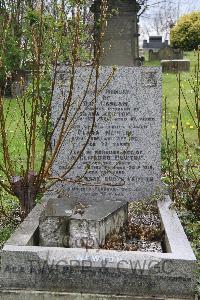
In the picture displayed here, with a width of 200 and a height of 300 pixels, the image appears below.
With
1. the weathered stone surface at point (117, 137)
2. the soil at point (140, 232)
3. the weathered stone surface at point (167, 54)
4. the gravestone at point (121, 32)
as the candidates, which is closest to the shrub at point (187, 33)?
the weathered stone surface at point (167, 54)

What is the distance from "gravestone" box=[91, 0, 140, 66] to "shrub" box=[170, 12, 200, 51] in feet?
40.7

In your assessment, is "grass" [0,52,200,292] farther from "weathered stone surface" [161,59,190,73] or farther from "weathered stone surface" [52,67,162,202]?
"weathered stone surface" [161,59,190,73]

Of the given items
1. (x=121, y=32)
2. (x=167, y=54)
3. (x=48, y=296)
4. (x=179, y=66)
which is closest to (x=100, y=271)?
(x=48, y=296)

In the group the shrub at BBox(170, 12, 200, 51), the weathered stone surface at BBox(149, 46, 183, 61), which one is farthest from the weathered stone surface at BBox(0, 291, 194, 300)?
the shrub at BBox(170, 12, 200, 51)

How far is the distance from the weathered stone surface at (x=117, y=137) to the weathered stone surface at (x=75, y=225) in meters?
0.85

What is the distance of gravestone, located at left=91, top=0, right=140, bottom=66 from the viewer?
10461mm

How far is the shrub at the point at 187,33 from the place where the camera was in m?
23.0

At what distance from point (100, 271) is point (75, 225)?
47 cm

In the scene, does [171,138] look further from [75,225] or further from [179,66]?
[179,66]

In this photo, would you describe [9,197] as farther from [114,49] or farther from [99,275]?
[114,49]

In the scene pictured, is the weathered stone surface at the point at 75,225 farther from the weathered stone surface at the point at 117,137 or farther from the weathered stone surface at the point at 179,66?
the weathered stone surface at the point at 179,66

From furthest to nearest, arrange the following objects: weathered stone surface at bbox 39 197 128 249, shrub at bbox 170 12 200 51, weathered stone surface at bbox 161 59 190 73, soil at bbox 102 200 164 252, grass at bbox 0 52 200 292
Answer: shrub at bbox 170 12 200 51 → weathered stone surface at bbox 161 59 190 73 → grass at bbox 0 52 200 292 → soil at bbox 102 200 164 252 → weathered stone surface at bbox 39 197 128 249

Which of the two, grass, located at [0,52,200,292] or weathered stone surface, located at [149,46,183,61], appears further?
weathered stone surface, located at [149,46,183,61]

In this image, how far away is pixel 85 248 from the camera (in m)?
3.72
